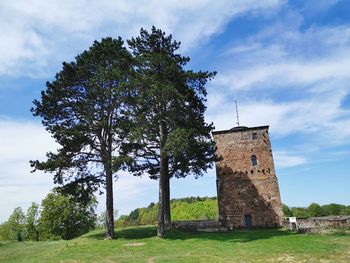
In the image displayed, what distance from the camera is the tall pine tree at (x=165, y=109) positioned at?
2216 centimetres

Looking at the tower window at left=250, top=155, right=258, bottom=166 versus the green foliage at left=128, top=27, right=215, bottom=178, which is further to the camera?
the tower window at left=250, top=155, right=258, bottom=166

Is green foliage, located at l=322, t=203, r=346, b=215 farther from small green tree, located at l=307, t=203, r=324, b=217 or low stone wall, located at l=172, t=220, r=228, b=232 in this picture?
low stone wall, located at l=172, t=220, r=228, b=232

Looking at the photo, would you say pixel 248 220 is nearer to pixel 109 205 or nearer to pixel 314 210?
pixel 109 205

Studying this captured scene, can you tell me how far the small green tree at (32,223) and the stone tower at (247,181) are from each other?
3364cm

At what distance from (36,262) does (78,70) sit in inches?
553

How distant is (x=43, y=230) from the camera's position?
158 feet

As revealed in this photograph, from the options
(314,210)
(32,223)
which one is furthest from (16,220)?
(314,210)

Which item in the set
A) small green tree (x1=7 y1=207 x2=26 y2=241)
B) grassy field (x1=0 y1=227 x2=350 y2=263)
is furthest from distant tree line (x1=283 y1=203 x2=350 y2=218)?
small green tree (x1=7 y1=207 x2=26 y2=241)

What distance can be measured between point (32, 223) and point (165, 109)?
3846 cm

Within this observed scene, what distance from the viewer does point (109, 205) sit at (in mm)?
23234

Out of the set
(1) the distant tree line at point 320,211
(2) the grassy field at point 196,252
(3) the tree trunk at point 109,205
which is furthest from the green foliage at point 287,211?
(3) the tree trunk at point 109,205

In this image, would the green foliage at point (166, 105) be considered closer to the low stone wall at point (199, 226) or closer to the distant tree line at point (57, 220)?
the low stone wall at point (199, 226)

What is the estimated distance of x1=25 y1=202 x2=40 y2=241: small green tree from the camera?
165 ft

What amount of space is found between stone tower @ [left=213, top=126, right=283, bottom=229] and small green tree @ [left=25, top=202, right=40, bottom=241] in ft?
110
